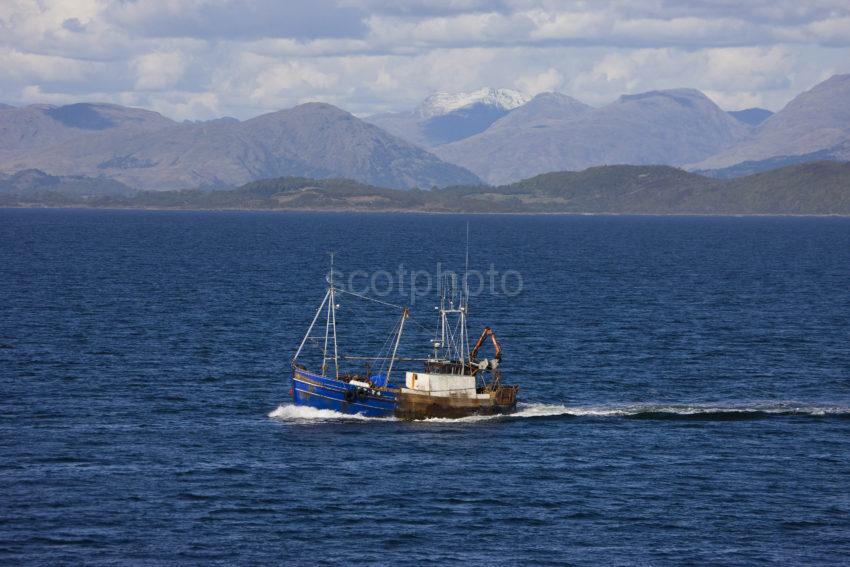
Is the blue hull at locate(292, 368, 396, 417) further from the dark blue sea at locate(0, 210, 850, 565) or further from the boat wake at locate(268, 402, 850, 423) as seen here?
the dark blue sea at locate(0, 210, 850, 565)

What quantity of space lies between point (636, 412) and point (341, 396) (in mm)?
24244

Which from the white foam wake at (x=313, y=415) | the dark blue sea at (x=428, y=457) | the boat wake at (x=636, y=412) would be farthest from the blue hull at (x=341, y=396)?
the dark blue sea at (x=428, y=457)

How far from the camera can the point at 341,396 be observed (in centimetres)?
9569

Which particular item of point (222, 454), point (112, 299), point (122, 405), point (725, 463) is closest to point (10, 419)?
point (122, 405)

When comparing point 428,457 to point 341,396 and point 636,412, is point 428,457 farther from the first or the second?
point 636,412

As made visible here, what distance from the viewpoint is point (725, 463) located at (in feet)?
275

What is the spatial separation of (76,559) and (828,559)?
40.0m

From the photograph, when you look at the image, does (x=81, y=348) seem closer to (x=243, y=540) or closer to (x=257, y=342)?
(x=257, y=342)

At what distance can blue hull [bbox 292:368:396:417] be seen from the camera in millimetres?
95625

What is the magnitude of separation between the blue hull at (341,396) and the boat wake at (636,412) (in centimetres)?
50

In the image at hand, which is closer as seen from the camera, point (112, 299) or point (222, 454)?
point (222, 454)

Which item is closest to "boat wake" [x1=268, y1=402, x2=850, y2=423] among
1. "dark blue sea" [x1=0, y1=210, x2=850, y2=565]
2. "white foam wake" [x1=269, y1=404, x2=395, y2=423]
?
"white foam wake" [x1=269, y1=404, x2=395, y2=423]

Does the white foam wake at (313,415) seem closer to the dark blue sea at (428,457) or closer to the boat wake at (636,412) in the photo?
the boat wake at (636,412)

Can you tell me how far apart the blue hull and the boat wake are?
0.50 m
